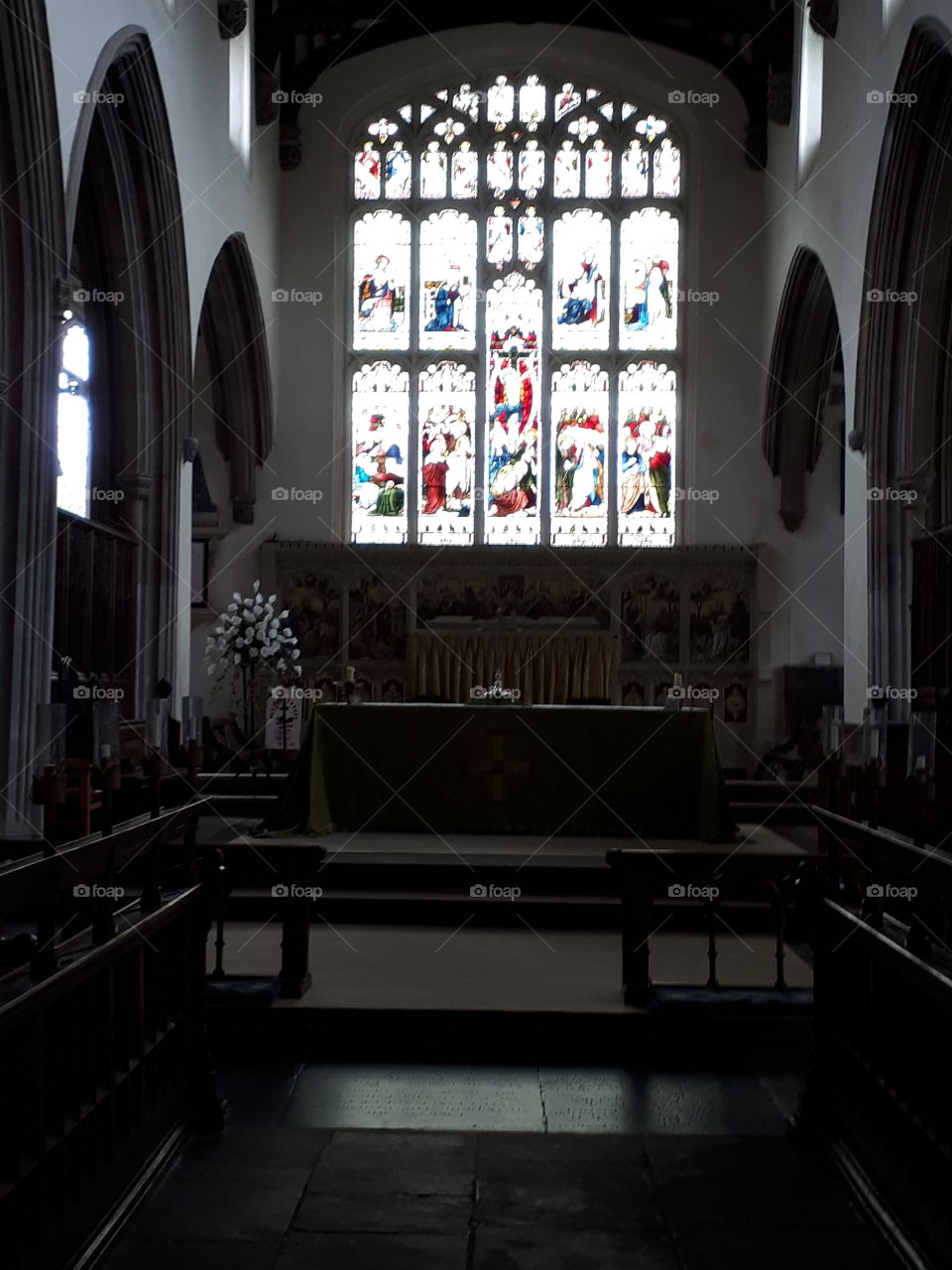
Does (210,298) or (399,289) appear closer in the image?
(210,298)

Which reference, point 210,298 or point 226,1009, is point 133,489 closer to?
point 210,298

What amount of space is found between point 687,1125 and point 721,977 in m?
1.63

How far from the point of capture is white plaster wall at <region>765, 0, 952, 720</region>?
9.84 meters

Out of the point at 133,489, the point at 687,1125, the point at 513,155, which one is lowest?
the point at 687,1125

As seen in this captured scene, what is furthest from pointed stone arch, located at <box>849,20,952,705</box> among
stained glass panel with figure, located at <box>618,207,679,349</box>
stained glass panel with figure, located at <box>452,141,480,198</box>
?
stained glass panel with figure, located at <box>452,141,480,198</box>

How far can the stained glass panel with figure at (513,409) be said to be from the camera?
1407cm

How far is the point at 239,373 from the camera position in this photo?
537 inches

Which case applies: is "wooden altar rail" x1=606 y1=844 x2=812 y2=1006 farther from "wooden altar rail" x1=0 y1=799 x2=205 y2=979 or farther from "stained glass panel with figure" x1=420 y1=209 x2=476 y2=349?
"stained glass panel with figure" x1=420 y1=209 x2=476 y2=349

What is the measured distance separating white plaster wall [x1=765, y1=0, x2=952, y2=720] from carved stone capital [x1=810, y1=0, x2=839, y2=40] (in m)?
0.07

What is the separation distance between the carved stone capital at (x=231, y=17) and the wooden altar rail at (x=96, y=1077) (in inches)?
396

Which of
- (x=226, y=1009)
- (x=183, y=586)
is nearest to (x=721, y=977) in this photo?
(x=226, y=1009)

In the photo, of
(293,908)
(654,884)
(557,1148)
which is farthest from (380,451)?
(557,1148)

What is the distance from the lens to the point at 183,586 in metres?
10.9

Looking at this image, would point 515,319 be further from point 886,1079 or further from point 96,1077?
point 96,1077
